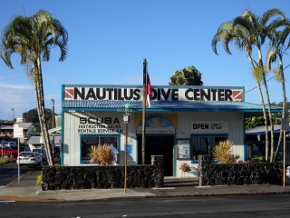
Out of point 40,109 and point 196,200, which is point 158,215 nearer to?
point 196,200

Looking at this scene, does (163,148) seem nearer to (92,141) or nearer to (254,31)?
(92,141)

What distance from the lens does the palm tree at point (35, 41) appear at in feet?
67.5

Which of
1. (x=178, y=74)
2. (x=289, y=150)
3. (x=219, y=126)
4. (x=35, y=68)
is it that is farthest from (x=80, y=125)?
(x=178, y=74)

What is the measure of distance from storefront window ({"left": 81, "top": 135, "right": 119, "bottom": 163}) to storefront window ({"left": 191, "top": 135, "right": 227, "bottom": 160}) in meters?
4.14

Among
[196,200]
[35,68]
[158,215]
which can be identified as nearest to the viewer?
[158,215]

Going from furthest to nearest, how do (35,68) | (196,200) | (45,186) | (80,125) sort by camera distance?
(80,125) < (35,68) < (45,186) < (196,200)

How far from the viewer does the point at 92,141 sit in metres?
24.9

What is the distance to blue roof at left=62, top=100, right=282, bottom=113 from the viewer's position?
2377cm

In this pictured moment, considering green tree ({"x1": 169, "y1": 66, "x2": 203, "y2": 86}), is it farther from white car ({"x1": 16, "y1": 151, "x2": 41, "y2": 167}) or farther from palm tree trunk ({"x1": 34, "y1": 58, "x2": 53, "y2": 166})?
palm tree trunk ({"x1": 34, "y1": 58, "x2": 53, "y2": 166})

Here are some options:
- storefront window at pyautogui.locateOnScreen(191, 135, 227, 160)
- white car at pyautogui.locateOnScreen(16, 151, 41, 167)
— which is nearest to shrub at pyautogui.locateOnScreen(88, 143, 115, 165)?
storefront window at pyautogui.locateOnScreen(191, 135, 227, 160)

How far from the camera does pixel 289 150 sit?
2880cm

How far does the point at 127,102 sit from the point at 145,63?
12.9ft

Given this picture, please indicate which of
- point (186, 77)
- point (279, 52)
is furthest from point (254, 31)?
point (186, 77)

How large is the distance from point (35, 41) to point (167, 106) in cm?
741
